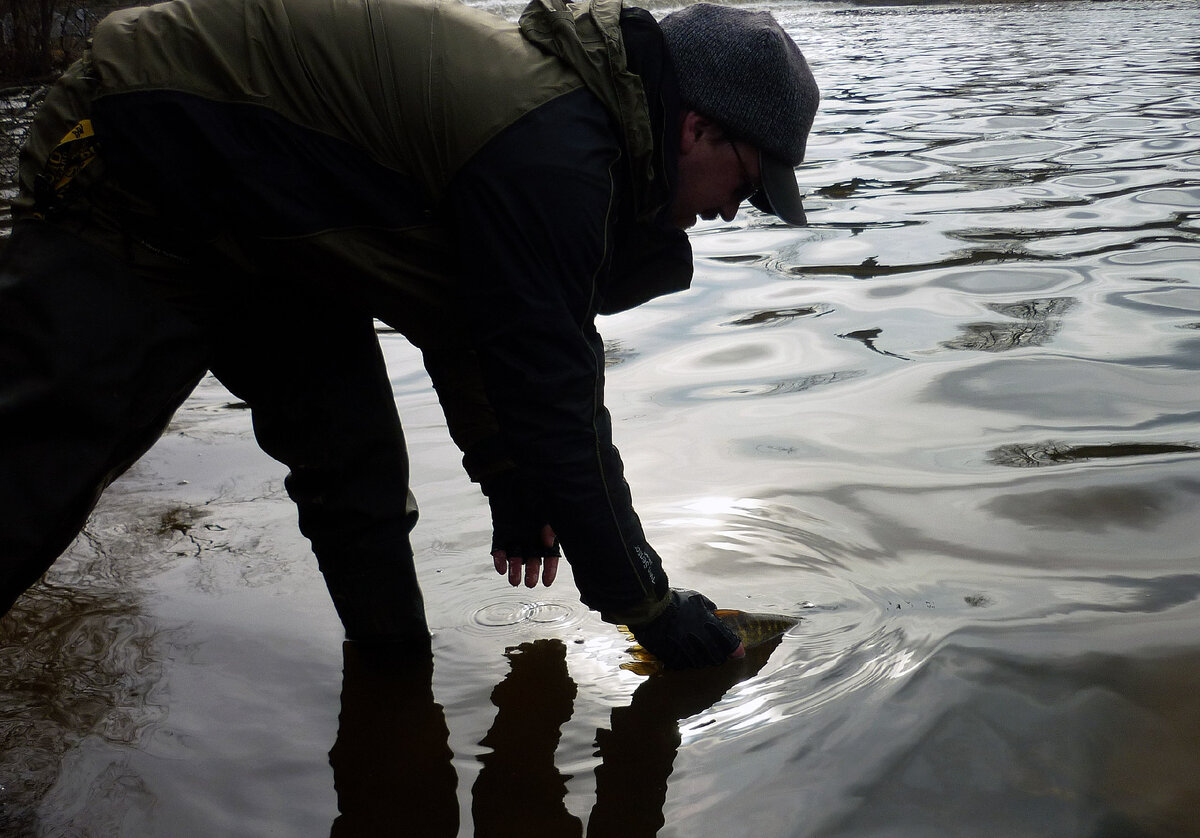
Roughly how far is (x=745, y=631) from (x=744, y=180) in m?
1.07

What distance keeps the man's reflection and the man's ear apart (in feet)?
4.00

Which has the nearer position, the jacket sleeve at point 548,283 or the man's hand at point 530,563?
the jacket sleeve at point 548,283

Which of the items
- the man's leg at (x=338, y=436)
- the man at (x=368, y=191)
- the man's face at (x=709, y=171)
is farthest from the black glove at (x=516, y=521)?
the man's face at (x=709, y=171)

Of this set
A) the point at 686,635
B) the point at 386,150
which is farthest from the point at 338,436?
the point at 686,635

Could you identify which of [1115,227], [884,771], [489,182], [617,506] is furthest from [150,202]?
[1115,227]

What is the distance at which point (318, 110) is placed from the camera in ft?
6.54

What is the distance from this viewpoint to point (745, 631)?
2.60 metres

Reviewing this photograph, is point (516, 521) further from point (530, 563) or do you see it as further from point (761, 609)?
point (761, 609)

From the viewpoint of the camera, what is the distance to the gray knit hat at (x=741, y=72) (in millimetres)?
2041

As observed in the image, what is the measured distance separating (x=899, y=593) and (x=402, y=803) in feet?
4.50

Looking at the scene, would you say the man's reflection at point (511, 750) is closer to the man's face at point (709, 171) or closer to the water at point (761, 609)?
the water at point (761, 609)

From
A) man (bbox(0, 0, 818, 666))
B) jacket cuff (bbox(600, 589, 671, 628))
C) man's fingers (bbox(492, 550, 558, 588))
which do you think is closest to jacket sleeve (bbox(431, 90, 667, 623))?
man (bbox(0, 0, 818, 666))

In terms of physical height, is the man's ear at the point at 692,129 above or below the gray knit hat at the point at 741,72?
below

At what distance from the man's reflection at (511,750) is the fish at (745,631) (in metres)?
0.03
